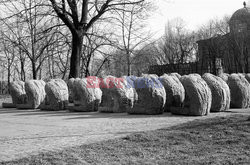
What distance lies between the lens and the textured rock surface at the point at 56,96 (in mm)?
15070

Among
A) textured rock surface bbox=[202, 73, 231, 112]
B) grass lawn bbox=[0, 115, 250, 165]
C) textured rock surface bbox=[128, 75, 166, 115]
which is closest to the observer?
grass lawn bbox=[0, 115, 250, 165]

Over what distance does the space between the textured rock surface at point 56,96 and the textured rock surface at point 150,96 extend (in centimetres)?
469

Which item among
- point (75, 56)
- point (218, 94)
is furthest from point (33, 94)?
point (218, 94)

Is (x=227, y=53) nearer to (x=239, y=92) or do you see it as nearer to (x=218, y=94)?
(x=239, y=92)

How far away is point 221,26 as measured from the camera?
131ft

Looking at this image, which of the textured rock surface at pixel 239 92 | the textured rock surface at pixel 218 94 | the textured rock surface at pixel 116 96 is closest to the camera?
the textured rock surface at pixel 218 94

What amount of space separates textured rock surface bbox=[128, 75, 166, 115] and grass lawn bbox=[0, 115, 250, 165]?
4421 mm

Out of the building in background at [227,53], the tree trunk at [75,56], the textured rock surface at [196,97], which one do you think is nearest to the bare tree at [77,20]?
the tree trunk at [75,56]

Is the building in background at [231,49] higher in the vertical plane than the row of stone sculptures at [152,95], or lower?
higher

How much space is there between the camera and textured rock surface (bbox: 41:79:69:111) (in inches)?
593

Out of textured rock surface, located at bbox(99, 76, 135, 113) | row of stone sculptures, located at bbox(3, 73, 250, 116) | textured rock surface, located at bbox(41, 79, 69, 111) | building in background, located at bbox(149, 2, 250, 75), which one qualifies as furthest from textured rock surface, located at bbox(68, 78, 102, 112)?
building in background, located at bbox(149, 2, 250, 75)

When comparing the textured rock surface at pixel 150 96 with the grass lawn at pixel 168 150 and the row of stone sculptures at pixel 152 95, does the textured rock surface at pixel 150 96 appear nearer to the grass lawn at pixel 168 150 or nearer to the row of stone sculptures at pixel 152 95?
the row of stone sculptures at pixel 152 95

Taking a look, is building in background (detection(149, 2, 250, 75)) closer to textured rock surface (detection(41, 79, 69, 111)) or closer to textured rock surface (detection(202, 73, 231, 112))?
textured rock surface (detection(202, 73, 231, 112))

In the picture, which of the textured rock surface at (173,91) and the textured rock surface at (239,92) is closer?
the textured rock surface at (173,91)
